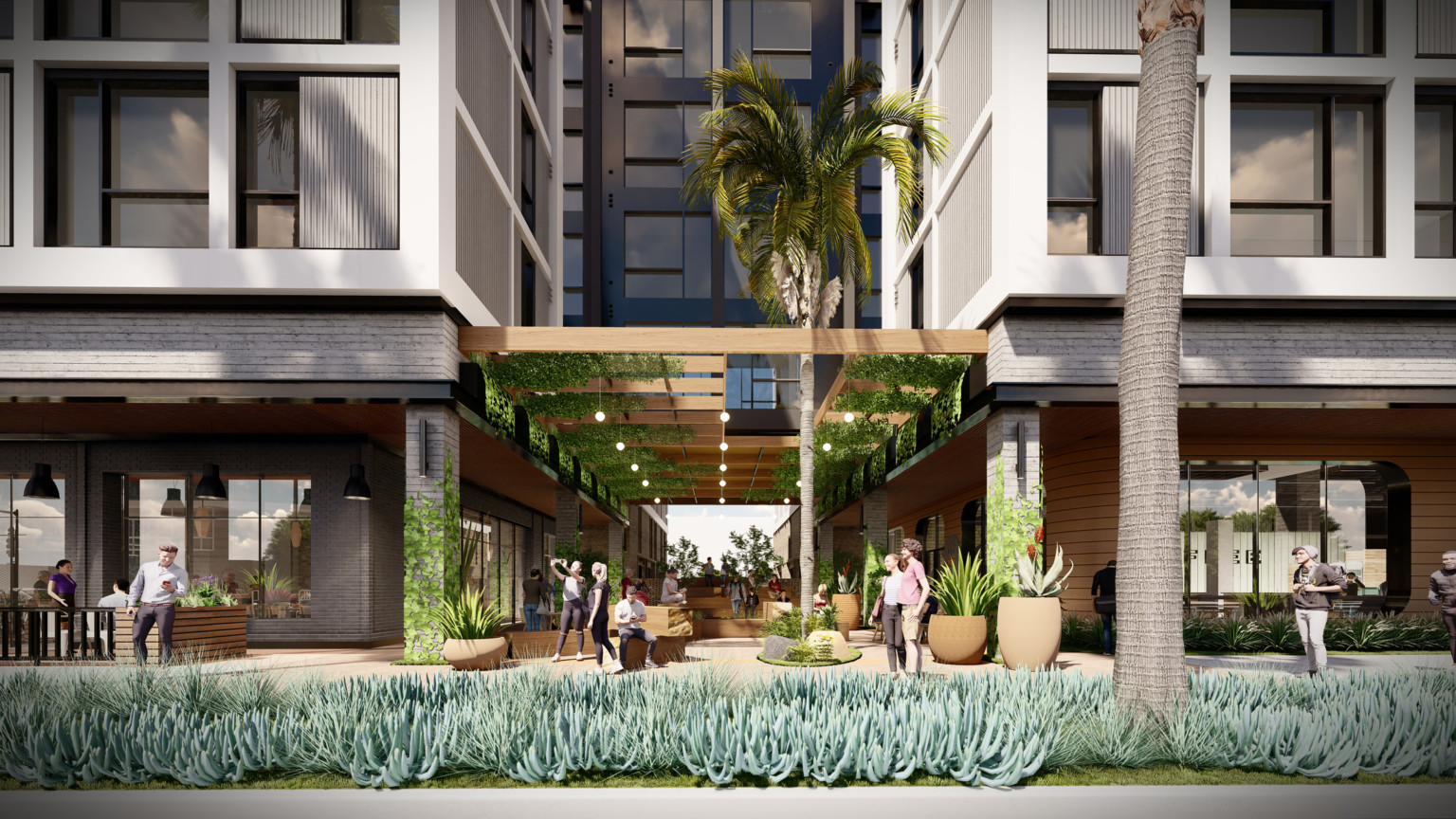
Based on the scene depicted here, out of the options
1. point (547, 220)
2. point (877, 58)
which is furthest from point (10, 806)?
point (877, 58)

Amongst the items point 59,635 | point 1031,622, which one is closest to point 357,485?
point 59,635

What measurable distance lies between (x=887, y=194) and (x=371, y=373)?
60.2 feet

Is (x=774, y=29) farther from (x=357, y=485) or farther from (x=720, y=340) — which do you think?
(x=357, y=485)

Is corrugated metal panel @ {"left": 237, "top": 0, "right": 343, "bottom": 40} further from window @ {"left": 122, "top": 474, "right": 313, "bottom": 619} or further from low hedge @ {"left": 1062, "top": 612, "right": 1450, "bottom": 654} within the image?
low hedge @ {"left": 1062, "top": 612, "right": 1450, "bottom": 654}

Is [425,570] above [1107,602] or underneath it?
above

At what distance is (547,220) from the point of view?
2811cm

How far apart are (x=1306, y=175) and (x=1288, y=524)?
7292 mm

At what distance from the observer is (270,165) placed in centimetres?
1505

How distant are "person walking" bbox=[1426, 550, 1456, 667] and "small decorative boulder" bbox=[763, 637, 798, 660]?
889 cm

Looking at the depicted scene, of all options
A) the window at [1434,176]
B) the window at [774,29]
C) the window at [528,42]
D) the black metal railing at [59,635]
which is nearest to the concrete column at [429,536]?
the black metal railing at [59,635]

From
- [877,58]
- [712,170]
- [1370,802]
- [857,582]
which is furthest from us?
[877,58]

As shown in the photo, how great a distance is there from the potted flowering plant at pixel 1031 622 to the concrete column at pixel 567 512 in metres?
14.7

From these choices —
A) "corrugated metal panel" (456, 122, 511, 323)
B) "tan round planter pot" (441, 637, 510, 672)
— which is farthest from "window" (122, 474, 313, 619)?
"tan round planter pot" (441, 637, 510, 672)

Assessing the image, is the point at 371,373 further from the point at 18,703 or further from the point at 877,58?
the point at 877,58
